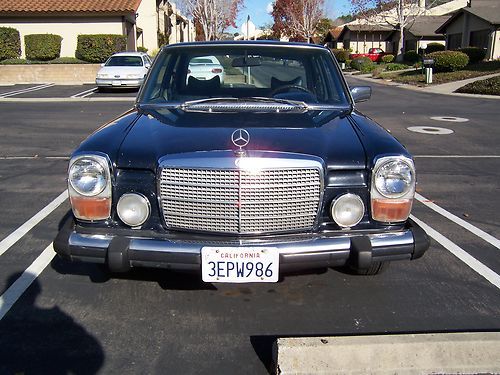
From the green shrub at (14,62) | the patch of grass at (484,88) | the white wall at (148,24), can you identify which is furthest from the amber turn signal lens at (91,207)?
the white wall at (148,24)

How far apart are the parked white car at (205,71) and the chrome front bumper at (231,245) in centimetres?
190

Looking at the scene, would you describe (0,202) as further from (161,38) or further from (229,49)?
(161,38)

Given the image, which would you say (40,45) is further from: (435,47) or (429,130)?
(435,47)

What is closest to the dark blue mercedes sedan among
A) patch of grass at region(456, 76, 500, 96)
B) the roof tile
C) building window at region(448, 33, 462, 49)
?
patch of grass at region(456, 76, 500, 96)

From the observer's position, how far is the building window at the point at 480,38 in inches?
1499

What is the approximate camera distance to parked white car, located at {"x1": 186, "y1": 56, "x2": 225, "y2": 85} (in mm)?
4578

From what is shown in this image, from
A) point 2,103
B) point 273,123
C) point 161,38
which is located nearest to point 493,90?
point 2,103

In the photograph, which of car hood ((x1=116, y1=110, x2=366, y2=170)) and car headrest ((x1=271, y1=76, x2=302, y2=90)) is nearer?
car hood ((x1=116, y1=110, x2=366, y2=170))

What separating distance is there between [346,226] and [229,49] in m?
2.17

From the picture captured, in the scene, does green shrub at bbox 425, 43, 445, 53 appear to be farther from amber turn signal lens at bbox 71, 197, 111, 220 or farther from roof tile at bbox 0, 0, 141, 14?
amber turn signal lens at bbox 71, 197, 111, 220

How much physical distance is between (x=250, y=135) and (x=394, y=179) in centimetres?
94

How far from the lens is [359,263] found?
3102 millimetres

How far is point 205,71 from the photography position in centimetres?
482

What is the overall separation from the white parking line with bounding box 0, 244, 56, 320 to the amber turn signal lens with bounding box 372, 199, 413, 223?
98.9 inches
